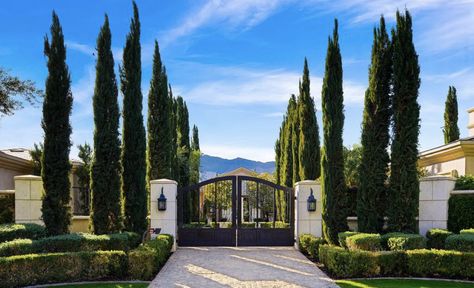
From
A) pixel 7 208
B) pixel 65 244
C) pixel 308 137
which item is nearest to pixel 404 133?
pixel 308 137

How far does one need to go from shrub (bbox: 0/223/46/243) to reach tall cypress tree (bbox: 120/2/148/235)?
8.91 ft

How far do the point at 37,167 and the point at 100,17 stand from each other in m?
7.47

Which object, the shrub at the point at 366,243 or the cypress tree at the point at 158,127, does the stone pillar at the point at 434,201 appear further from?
the cypress tree at the point at 158,127

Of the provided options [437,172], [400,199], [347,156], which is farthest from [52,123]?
[347,156]

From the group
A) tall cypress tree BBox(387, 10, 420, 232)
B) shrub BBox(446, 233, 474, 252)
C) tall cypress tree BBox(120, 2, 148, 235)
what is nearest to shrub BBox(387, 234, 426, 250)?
shrub BBox(446, 233, 474, 252)

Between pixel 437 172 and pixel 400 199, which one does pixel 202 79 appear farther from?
pixel 437 172

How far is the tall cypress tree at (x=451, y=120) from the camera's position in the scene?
22.7m

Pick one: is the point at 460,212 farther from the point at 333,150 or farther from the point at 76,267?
the point at 76,267

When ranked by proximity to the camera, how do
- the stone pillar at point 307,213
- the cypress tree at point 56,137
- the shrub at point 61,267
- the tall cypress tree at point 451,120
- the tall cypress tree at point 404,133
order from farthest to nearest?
the tall cypress tree at point 451,120
the stone pillar at point 307,213
the tall cypress tree at point 404,133
the cypress tree at point 56,137
the shrub at point 61,267

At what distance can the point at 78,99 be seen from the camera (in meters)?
12.5

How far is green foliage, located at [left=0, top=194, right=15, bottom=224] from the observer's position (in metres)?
A: 12.9

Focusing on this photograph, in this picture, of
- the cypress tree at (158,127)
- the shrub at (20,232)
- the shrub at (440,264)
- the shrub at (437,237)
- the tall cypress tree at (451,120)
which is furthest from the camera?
the tall cypress tree at (451,120)

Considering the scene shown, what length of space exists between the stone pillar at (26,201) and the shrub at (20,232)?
1.39 m

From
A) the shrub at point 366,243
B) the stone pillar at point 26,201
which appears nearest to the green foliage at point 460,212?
the shrub at point 366,243
